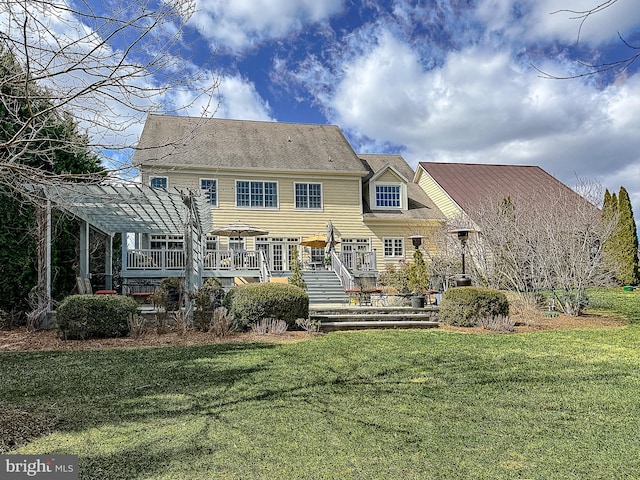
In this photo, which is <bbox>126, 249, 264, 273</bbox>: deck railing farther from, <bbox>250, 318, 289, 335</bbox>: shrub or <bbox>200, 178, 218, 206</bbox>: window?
<bbox>250, 318, 289, 335</bbox>: shrub

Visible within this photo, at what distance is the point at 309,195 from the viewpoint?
23.4 meters

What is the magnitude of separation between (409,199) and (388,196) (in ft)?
5.68

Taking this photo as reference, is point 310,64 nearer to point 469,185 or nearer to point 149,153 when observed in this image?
point 149,153

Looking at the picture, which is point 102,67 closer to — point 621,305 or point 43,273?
point 43,273

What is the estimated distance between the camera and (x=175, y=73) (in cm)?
418

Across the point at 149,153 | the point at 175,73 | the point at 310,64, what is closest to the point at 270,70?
the point at 310,64

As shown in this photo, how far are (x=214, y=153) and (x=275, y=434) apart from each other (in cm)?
1958

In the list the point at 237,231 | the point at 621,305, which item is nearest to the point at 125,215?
the point at 237,231

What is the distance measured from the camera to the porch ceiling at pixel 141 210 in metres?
10.3

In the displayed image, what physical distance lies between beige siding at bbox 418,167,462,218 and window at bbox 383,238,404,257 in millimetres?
2934

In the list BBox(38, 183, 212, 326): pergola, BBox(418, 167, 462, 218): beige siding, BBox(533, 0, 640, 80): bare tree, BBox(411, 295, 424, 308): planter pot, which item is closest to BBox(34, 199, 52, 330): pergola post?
BBox(38, 183, 212, 326): pergola

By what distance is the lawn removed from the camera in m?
3.46

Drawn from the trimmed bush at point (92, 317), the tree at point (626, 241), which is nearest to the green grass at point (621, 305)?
the tree at point (626, 241)

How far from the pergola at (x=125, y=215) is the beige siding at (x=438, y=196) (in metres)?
12.6
